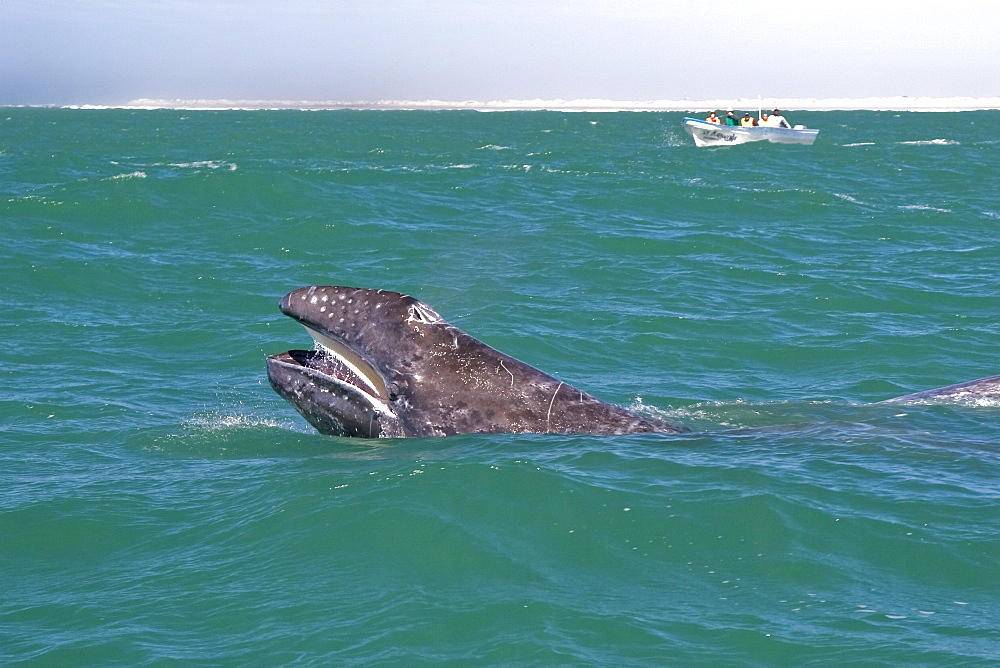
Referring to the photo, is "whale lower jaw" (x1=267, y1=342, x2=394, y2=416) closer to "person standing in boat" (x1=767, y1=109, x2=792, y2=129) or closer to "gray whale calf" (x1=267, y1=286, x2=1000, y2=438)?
"gray whale calf" (x1=267, y1=286, x2=1000, y2=438)

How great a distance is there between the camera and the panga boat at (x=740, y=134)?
55.3 m

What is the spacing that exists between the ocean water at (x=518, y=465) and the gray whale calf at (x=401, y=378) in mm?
204

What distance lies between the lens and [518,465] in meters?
7.52

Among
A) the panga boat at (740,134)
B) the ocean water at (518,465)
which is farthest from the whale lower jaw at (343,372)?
the panga boat at (740,134)

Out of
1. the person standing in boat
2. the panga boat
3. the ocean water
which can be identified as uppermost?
the person standing in boat

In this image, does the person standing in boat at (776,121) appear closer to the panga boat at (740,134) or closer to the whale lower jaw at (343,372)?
the panga boat at (740,134)

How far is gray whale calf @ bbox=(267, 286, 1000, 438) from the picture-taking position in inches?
312

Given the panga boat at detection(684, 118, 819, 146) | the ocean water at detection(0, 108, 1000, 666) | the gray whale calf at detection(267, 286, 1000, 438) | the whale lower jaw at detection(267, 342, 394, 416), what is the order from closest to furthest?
the ocean water at detection(0, 108, 1000, 666) < the gray whale calf at detection(267, 286, 1000, 438) < the whale lower jaw at detection(267, 342, 394, 416) < the panga boat at detection(684, 118, 819, 146)

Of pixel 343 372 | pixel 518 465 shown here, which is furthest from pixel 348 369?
pixel 518 465

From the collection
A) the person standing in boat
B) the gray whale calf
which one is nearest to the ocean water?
the gray whale calf

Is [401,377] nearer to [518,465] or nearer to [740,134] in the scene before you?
[518,465]

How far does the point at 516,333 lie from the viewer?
48.0 ft

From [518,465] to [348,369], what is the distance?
4.73 ft

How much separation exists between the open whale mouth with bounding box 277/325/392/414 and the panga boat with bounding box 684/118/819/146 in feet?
159
